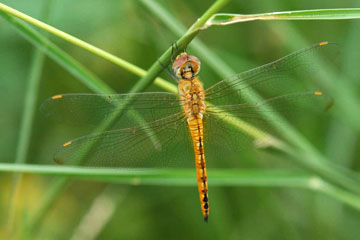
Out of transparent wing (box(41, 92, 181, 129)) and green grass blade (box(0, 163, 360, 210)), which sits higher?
transparent wing (box(41, 92, 181, 129))

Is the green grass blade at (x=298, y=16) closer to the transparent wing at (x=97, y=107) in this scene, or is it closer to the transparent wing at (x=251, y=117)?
the transparent wing at (x=97, y=107)

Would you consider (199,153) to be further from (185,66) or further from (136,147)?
(185,66)

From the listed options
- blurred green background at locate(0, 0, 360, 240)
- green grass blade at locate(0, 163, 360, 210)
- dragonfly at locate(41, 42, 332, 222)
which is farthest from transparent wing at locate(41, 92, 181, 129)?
blurred green background at locate(0, 0, 360, 240)

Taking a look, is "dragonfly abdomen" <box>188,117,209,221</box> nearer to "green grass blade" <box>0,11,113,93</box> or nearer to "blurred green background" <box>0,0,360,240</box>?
"green grass blade" <box>0,11,113,93</box>

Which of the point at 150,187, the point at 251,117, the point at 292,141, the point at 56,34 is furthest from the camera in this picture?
the point at 150,187

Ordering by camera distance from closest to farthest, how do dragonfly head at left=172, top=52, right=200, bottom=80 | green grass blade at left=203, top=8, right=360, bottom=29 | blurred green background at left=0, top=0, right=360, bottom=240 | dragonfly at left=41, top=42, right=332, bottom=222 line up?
green grass blade at left=203, top=8, right=360, bottom=29
dragonfly at left=41, top=42, right=332, bottom=222
dragonfly head at left=172, top=52, right=200, bottom=80
blurred green background at left=0, top=0, right=360, bottom=240

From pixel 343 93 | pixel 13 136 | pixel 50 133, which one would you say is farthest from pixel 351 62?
pixel 13 136

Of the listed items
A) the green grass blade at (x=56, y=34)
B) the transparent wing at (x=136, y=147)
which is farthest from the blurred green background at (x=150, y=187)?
the green grass blade at (x=56, y=34)

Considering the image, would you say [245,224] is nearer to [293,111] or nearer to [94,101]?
[293,111]

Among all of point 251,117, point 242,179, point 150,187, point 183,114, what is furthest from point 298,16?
point 150,187
